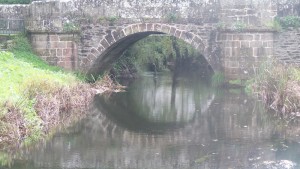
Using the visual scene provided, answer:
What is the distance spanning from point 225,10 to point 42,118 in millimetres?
9434

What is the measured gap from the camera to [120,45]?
70.6 feet

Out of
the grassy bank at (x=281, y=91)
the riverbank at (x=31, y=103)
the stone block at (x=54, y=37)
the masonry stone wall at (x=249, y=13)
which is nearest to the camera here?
the riverbank at (x=31, y=103)

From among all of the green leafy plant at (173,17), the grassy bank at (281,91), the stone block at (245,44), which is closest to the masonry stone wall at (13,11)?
the green leafy plant at (173,17)

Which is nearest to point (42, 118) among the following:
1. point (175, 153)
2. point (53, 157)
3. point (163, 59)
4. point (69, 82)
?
point (53, 157)

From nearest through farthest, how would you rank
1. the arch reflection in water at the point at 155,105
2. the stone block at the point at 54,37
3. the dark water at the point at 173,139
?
the dark water at the point at 173,139, the arch reflection in water at the point at 155,105, the stone block at the point at 54,37

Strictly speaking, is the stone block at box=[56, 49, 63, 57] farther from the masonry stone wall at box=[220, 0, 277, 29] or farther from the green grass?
the masonry stone wall at box=[220, 0, 277, 29]

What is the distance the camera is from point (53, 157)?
959 centimetres

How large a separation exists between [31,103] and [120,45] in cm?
994

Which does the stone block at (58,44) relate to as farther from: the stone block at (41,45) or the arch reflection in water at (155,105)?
the arch reflection in water at (155,105)

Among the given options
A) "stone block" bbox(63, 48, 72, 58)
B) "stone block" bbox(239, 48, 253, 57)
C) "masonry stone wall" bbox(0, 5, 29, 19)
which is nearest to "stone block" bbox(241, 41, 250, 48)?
"stone block" bbox(239, 48, 253, 57)

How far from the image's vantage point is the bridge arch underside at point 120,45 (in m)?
19.7

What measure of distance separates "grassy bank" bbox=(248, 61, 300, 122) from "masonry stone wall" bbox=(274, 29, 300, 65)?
11.6ft

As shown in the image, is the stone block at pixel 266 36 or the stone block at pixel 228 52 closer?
the stone block at pixel 266 36

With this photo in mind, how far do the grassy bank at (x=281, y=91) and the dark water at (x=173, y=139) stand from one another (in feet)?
1.37
